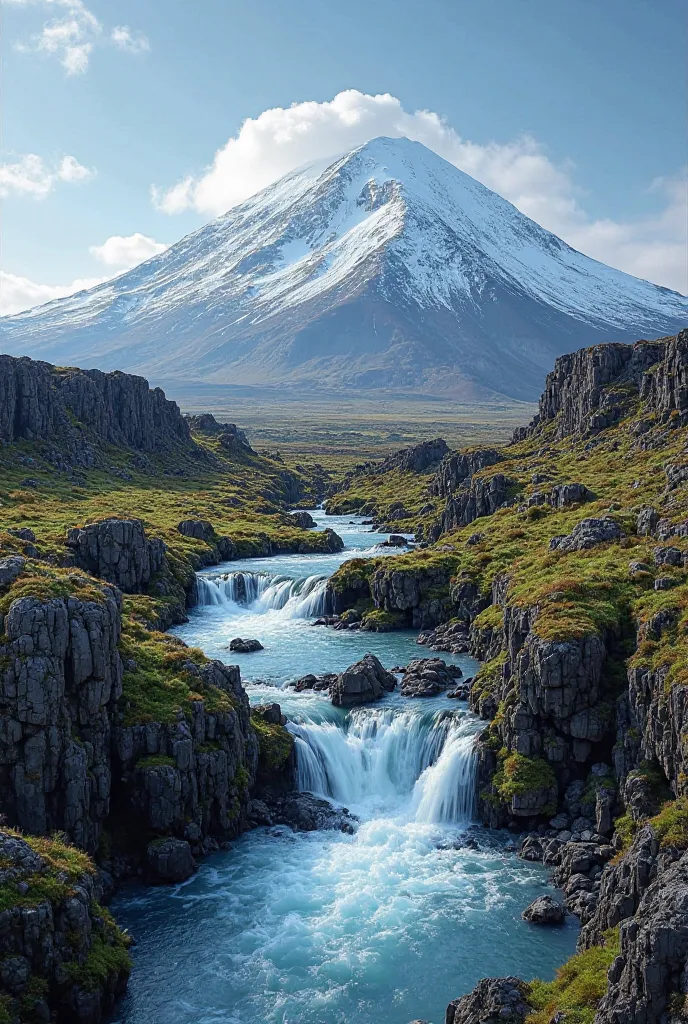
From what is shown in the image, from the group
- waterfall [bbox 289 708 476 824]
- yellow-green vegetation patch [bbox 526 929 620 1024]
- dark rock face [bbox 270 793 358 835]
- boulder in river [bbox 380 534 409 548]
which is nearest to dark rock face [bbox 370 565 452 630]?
waterfall [bbox 289 708 476 824]

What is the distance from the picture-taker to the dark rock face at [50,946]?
36.8 meters

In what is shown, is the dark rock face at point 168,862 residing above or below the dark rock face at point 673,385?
below

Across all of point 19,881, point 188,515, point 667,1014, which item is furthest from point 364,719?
point 188,515

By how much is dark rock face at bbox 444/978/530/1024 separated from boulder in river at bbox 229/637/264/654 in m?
51.9

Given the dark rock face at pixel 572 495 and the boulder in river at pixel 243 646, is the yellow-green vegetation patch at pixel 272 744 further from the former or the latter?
the dark rock face at pixel 572 495

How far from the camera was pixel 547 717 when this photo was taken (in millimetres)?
61031

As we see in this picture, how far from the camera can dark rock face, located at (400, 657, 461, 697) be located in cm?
7444

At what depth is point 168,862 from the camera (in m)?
51.8

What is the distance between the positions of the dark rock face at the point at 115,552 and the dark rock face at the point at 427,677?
38.0 metres

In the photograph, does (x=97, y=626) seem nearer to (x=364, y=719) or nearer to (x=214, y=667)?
(x=214, y=667)

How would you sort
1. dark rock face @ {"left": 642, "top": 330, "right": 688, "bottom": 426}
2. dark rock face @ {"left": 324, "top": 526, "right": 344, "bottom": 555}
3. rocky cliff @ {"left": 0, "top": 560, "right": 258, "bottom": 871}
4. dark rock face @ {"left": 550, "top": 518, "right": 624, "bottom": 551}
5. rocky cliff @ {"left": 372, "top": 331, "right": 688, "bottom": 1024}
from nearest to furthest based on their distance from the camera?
1. rocky cliff @ {"left": 372, "top": 331, "right": 688, "bottom": 1024}
2. rocky cliff @ {"left": 0, "top": 560, "right": 258, "bottom": 871}
3. dark rock face @ {"left": 550, "top": 518, "right": 624, "bottom": 551}
4. dark rock face @ {"left": 642, "top": 330, "right": 688, "bottom": 426}
5. dark rock face @ {"left": 324, "top": 526, "right": 344, "bottom": 555}

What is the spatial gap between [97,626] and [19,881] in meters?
17.9

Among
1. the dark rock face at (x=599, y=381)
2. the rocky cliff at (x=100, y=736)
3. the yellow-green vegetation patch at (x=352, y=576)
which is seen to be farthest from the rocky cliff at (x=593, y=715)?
the dark rock face at (x=599, y=381)

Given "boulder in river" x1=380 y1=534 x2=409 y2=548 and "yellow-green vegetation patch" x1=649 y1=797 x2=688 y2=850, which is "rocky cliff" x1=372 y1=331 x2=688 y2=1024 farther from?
"boulder in river" x1=380 y1=534 x2=409 y2=548
